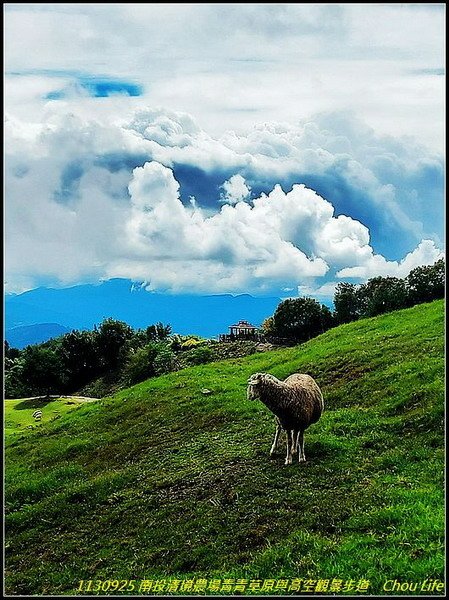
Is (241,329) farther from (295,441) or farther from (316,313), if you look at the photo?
(295,441)

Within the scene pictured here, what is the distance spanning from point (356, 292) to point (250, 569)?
130 feet

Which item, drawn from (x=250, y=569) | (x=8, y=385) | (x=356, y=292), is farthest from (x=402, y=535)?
(x=8, y=385)

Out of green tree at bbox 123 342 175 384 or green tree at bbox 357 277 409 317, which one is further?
green tree at bbox 123 342 175 384

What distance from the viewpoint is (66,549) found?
10398 millimetres

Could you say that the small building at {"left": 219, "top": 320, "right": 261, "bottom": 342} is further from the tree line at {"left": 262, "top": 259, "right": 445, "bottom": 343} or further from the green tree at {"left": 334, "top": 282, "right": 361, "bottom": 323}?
the green tree at {"left": 334, "top": 282, "right": 361, "bottom": 323}

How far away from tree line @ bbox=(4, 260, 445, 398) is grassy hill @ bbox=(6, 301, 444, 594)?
16.6m

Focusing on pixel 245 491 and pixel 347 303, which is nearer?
pixel 245 491

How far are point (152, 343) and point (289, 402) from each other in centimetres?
3611

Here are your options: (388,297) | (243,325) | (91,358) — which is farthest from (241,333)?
(91,358)

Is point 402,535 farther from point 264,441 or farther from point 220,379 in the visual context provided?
point 220,379

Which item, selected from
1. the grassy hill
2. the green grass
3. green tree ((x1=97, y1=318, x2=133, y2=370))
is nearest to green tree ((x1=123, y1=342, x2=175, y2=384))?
the green grass

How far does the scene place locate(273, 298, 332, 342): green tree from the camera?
46.3 meters

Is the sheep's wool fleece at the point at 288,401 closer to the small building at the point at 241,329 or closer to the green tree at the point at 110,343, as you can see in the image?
the small building at the point at 241,329

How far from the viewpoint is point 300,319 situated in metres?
46.5
